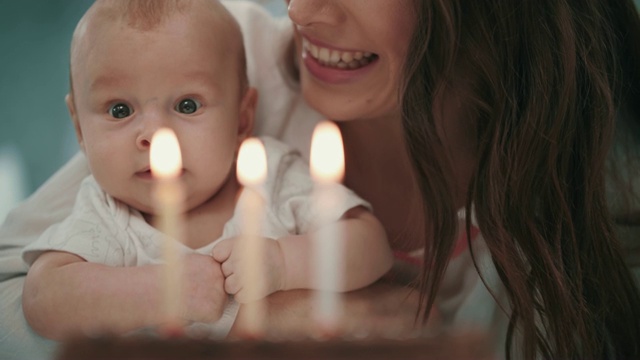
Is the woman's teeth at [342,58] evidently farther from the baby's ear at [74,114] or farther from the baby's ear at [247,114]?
the baby's ear at [74,114]

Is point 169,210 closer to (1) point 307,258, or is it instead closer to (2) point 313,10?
(1) point 307,258

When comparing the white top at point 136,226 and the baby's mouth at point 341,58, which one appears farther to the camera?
the baby's mouth at point 341,58

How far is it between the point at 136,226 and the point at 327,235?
0.22 meters

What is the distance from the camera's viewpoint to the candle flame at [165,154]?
993 millimetres

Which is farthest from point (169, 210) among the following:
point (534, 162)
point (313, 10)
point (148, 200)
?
point (534, 162)

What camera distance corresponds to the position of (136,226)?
1032mm

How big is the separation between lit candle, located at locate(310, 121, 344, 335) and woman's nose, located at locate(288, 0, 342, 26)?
15cm

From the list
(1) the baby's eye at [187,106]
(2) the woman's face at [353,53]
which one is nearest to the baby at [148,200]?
(1) the baby's eye at [187,106]

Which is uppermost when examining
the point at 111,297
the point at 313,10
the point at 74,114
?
the point at 313,10

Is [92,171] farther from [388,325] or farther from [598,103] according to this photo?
[598,103]

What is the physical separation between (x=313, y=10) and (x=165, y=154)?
26cm

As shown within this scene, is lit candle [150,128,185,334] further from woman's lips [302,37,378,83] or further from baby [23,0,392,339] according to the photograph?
woman's lips [302,37,378,83]

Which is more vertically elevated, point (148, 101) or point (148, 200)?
point (148, 101)

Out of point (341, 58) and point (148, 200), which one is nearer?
point (148, 200)
